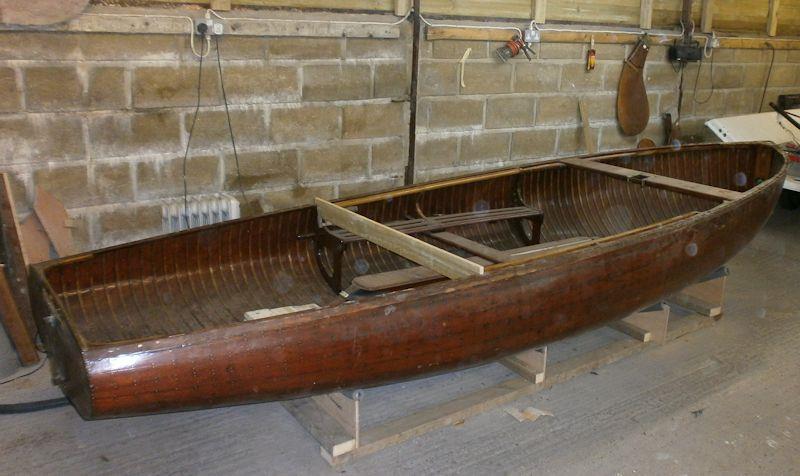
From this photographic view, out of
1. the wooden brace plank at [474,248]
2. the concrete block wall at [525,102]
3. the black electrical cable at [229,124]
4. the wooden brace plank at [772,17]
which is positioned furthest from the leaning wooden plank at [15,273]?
the wooden brace plank at [772,17]

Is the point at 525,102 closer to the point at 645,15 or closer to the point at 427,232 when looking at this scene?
the point at 645,15

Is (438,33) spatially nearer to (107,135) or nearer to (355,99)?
(355,99)

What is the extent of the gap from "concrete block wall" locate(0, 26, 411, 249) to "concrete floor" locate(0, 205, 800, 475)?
3.02ft

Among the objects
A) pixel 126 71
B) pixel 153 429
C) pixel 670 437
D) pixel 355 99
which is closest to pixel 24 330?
pixel 153 429

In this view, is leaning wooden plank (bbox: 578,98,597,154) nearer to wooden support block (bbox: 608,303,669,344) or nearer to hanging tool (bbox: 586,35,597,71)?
hanging tool (bbox: 586,35,597,71)

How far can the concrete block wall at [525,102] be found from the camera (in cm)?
411

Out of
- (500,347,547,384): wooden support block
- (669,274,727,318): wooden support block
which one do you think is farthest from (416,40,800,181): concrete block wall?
(500,347,547,384): wooden support block

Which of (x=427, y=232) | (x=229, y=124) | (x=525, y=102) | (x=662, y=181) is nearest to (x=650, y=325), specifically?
(x=662, y=181)

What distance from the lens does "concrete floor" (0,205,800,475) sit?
7.25ft

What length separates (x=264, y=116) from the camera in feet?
11.5

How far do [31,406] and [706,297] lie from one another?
2.86 metres

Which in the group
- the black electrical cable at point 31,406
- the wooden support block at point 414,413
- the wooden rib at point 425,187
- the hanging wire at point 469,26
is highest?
the hanging wire at point 469,26

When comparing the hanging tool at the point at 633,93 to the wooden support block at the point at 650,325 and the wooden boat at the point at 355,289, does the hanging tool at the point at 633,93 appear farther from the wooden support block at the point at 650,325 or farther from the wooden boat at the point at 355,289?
the wooden support block at the point at 650,325

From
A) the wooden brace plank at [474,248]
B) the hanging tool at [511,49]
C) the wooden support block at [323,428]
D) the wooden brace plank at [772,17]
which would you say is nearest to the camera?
the wooden support block at [323,428]
